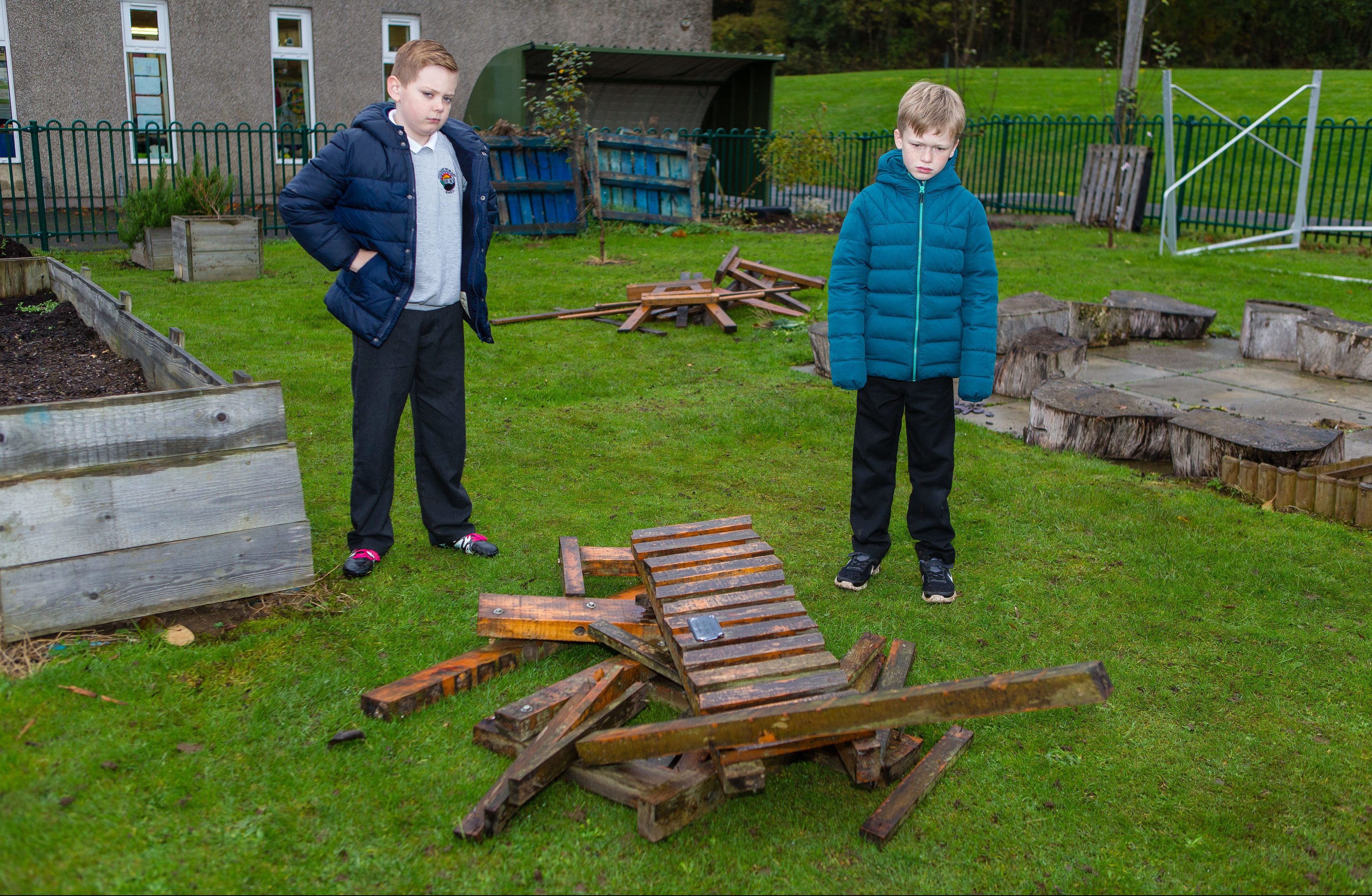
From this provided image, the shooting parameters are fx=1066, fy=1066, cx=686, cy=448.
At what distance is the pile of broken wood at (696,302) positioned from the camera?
33.0 feet

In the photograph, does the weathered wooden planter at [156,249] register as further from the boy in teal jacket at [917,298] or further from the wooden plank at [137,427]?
the boy in teal jacket at [917,298]

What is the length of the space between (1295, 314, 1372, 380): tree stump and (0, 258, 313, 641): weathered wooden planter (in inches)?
309

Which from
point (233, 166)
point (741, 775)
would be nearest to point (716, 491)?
point (741, 775)

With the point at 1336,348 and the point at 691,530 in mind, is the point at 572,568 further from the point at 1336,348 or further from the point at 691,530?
the point at 1336,348

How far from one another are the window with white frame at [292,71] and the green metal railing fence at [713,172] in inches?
16.5

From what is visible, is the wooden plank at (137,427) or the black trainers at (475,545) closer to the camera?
the wooden plank at (137,427)

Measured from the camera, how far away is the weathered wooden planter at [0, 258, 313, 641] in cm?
372

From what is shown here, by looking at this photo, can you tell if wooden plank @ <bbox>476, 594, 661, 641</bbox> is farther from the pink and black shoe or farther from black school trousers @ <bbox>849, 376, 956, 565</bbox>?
black school trousers @ <bbox>849, 376, 956, 565</bbox>

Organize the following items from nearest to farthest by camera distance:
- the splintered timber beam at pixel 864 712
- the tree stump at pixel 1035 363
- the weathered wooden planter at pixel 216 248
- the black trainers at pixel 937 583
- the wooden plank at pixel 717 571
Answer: the splintered timber beam at pixel 864 712 → the wooden plank at pixel 717 571 → the black trainers at pixel 937 583 → the tree stump at pixel 1035 363 → the weathered wooden planter at pixel 216 248

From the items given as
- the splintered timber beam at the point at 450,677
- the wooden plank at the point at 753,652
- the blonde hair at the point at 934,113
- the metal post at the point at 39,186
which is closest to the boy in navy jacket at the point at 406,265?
the splintered timber beam at the point at 450,677

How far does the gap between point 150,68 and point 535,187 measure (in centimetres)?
622

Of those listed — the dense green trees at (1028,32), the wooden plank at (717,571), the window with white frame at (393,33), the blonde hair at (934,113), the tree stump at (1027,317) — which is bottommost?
the wooden plank at (717,571)

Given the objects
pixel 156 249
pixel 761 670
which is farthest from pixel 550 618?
pixel 156 249

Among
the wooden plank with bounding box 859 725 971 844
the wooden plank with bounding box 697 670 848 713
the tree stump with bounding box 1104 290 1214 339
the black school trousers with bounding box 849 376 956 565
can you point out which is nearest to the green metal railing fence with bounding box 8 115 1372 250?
the tree stump with bounding box 1104 290 1214 339
